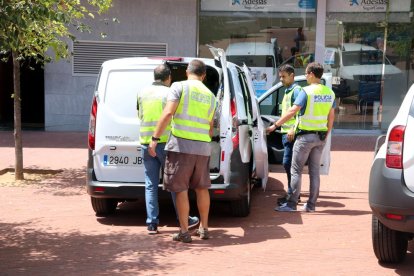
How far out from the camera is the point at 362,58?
17.4m

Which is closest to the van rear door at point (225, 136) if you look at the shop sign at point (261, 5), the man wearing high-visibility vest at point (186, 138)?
the man wearing high-visibility vest at point (186, 138)

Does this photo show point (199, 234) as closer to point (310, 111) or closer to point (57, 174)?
point (310, 111)

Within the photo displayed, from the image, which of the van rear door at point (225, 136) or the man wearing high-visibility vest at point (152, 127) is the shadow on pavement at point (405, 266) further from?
the man wearing high-visibility vest at point (152, 127)

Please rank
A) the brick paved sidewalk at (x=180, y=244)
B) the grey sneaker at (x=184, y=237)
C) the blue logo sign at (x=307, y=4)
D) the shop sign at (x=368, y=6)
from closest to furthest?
1. the brick paved sidewalk at (x=180, y=244)
2. the grey sneaker at (x=184, y=237)
3. the shop sign at (x=368, y=6)
4. the blue logo sign at (x=307, y=4)

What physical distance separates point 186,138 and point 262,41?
Answer: 1107 cm

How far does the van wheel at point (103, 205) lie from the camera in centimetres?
805

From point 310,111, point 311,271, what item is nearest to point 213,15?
point 310,111

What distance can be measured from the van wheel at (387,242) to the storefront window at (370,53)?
38.6ft

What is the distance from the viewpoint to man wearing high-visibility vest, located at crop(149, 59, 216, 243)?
6.80 m

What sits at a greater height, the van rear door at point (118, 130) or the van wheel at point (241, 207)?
the van rear door at point (118, 130)

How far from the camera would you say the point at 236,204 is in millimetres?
7957

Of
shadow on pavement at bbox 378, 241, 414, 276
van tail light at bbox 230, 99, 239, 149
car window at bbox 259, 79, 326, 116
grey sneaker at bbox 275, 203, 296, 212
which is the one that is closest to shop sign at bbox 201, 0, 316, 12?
car window at bbox 259, 79, 326, 116

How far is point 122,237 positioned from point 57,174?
480cm

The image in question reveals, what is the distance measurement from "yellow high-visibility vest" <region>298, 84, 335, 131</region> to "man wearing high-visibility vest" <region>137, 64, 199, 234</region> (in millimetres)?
1862
